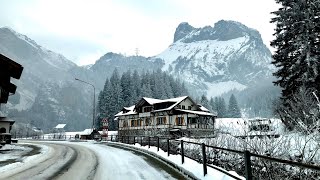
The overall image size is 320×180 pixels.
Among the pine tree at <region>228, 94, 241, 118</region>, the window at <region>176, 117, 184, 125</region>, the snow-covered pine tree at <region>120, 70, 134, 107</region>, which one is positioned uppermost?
the snow-covered pine tree at <region>120, 70, 134, 107</region>

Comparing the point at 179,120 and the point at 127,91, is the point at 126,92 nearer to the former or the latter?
the point at 127,91

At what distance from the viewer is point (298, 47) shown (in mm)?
28375

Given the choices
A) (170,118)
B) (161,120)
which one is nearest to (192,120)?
(170,118)

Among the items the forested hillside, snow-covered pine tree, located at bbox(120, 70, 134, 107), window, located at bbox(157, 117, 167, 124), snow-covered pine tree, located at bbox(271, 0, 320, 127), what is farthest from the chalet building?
snow-covered pine tree, located at bbox(271, 0, 320, 127)

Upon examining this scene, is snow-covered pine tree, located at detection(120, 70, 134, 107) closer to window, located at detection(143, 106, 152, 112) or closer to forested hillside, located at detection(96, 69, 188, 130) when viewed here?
forested hillside, located at detection(96, 69, 188, 130)

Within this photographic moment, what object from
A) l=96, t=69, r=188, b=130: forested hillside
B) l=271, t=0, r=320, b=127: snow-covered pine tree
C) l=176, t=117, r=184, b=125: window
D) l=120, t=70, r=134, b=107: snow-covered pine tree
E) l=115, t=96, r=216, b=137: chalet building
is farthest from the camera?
l=120, t=70, r=134, b=107: snow-covered pine tree

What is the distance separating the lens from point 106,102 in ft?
324

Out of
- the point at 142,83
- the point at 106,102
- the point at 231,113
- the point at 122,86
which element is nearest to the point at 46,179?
the point at 106,102

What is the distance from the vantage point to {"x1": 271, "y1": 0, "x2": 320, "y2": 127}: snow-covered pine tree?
88.5ft

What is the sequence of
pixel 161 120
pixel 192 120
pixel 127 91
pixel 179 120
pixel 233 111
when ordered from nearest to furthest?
pixel 179 120, pixel 192 120, pixel 161 120, pixel 127 91, pixel 233 111

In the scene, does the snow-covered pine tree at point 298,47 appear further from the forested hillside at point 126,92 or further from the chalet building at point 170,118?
the forested hillside at point 126,92

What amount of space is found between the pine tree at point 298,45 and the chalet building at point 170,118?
112ft

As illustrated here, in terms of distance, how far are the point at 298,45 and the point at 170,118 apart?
136 ft

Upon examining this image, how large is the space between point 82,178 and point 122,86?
3729 inches
